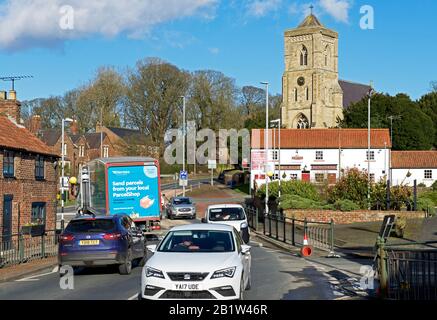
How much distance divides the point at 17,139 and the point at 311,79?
88436 mm

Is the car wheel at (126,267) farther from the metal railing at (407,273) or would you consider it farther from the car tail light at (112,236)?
the metal railing at (407,273)

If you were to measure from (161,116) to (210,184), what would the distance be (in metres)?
11.0

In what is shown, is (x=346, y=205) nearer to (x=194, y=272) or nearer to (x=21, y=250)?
(x=21, y=250)

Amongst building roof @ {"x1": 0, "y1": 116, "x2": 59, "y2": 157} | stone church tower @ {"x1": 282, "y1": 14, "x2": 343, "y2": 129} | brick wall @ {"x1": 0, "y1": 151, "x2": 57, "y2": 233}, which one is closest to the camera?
brick wall @ {"x1": 0, "y1": 151, "x2": 57, "y2": 233}

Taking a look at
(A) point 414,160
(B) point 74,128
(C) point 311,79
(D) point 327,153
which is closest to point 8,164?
(D) point 327,153

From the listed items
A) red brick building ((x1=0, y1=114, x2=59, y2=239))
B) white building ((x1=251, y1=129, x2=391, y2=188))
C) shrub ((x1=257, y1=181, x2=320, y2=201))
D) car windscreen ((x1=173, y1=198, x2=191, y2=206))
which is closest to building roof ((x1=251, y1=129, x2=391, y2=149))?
white building ((x1=251, y1=129, x2=391, y2=188))

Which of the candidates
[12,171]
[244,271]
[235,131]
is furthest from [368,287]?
[235,131]

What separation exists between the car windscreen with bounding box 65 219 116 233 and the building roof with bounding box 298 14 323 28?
103269 mm

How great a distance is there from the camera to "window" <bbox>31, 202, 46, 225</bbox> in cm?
3309

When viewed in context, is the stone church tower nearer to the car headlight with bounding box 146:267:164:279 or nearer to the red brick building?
the red brick building

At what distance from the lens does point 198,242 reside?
13.5 m

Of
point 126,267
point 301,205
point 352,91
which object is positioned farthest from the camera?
point 352,91
